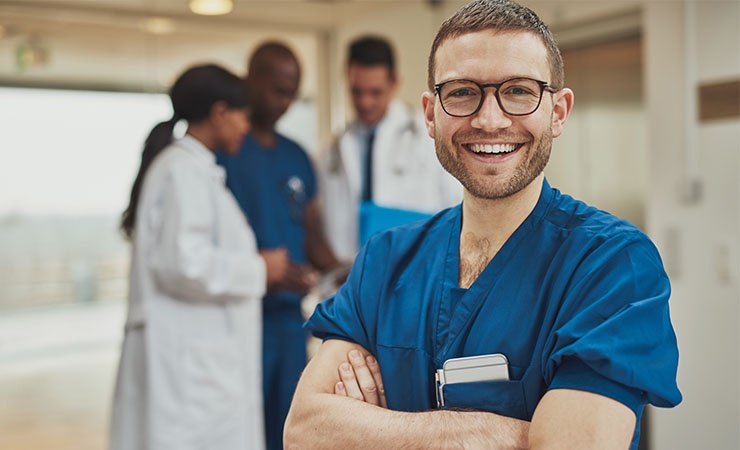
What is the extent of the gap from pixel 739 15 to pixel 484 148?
2.25 m

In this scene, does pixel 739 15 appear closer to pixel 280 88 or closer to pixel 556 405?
pixel 280 88

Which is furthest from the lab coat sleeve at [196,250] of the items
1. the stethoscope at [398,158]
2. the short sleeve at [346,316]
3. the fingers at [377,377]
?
the fingers at [377,377]

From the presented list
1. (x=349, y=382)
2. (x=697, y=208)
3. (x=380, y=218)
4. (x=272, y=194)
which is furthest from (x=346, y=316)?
(x=697, y=208)

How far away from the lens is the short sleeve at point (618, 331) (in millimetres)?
1062

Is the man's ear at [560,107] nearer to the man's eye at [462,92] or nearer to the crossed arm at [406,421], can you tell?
the man's eye at [462,92]

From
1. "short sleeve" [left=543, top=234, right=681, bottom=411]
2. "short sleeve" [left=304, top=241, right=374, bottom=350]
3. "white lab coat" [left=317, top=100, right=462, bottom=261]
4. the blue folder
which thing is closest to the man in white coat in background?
"white lab coat" [left=317, top=100, right=462, bottom=261]

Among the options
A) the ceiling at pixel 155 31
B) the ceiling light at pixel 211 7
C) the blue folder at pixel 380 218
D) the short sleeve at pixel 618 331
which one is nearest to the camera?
the short sleeve at pixel 618 331

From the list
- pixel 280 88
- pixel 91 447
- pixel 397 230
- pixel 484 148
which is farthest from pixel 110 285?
pixel 484 148

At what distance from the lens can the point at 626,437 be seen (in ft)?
3.51

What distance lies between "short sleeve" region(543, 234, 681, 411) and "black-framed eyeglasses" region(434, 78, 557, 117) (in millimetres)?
229

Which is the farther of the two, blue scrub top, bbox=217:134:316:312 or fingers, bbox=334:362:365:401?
blue scrub top, bbox=217:134:316:312

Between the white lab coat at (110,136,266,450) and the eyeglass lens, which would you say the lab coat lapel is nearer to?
the white lab coat at (110,136,266,450)

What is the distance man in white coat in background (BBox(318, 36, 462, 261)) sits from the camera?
9.55 ft

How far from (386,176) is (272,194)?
0.41m
